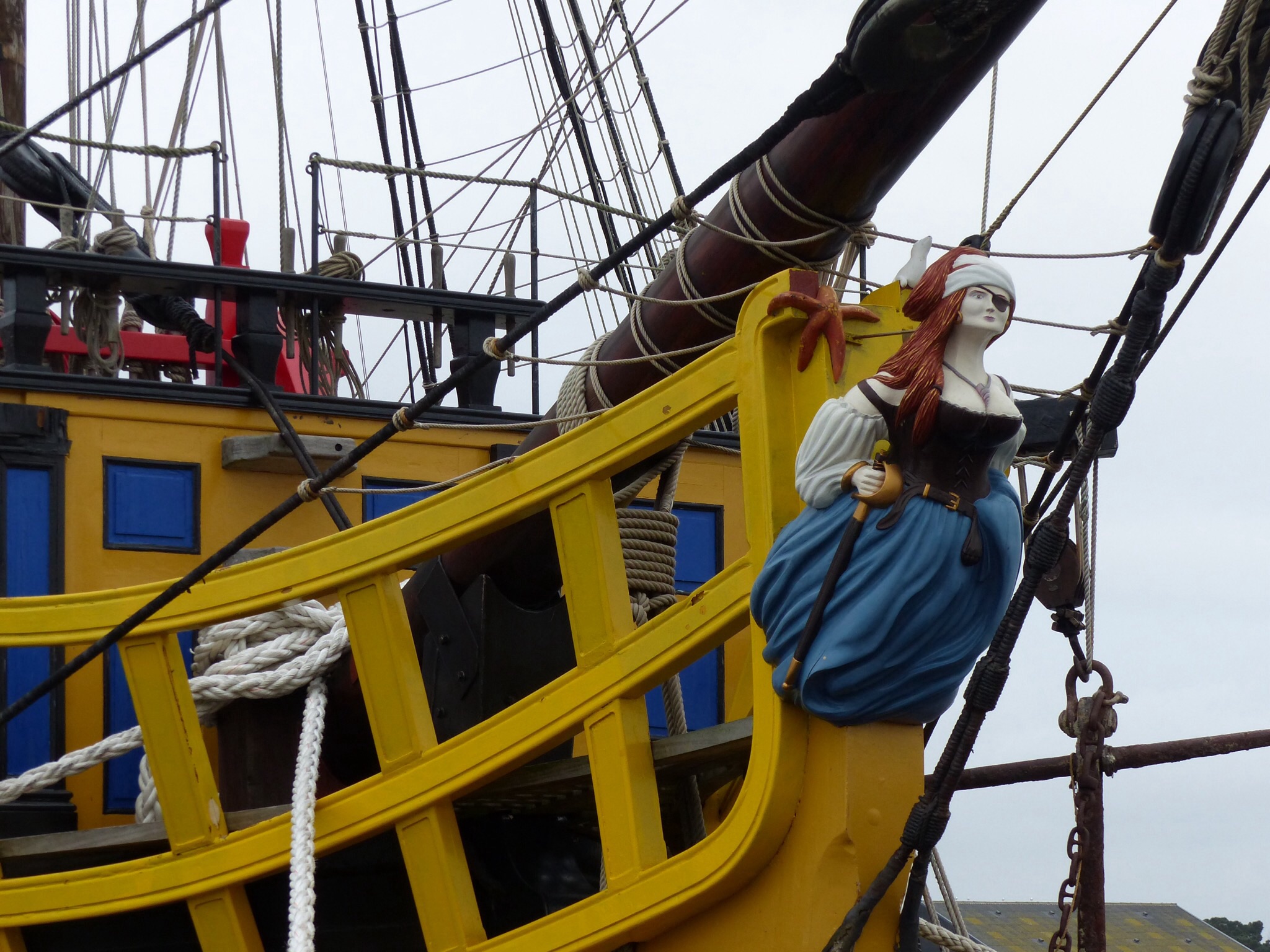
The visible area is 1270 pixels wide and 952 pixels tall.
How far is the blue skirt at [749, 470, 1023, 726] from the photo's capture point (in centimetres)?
321

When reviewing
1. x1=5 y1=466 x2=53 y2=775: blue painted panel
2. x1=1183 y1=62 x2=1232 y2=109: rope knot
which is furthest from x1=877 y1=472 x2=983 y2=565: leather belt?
x1=5 y1=466 x2=53 y2=775: blue painted panel

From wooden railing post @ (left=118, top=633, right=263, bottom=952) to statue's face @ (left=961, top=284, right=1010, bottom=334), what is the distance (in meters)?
2.11

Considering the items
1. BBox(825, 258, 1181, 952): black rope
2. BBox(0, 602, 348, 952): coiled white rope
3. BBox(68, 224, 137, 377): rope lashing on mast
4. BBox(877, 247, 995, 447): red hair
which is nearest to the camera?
BBox(825, 258, 1181, 952): black rope

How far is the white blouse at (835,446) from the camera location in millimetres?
3260

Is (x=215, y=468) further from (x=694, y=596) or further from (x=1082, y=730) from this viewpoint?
(x=1082, y=730)

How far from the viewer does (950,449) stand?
3236 millimetres

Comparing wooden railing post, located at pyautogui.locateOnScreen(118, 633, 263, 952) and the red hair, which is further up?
the red hair

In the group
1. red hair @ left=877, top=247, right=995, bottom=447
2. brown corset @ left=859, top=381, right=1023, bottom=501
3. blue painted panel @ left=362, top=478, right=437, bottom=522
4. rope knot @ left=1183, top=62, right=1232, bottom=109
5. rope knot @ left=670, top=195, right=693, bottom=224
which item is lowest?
brown corset @ left=859, top=381, right=1023, bottom=501

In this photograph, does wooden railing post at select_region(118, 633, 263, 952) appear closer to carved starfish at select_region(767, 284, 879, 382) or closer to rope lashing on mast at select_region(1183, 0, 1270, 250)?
carved starfish at select_region(767, 284, 879, 382)

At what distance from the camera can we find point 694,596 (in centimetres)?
357

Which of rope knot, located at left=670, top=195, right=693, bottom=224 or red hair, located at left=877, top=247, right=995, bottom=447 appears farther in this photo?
rope knot, located at left=670, top=195, right=693, bottom=224

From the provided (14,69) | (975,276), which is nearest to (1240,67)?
(975,276)

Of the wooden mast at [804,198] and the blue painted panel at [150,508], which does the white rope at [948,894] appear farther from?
the blue painted panel at [150,508]

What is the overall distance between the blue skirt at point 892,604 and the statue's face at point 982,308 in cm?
30
